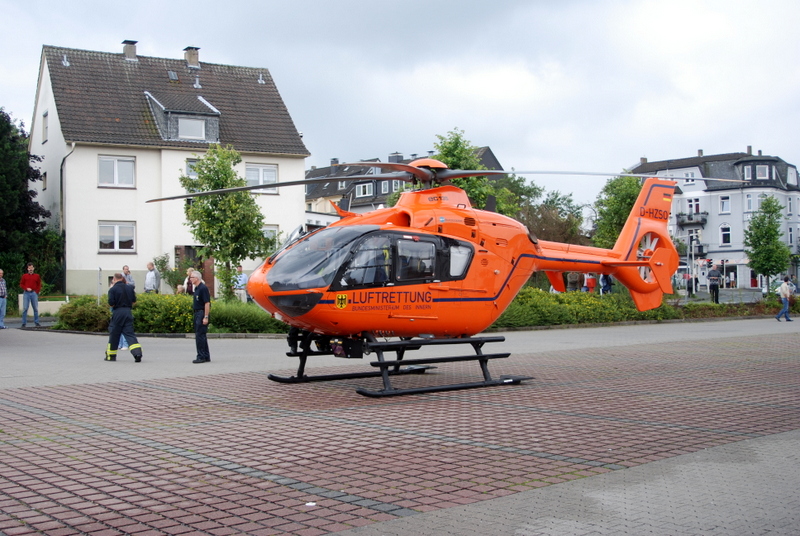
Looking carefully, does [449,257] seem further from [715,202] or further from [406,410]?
[715,202]

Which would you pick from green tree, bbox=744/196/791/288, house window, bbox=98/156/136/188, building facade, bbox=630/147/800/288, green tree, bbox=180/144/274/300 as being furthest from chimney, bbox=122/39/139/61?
building facade, bbox=630/147/800/288

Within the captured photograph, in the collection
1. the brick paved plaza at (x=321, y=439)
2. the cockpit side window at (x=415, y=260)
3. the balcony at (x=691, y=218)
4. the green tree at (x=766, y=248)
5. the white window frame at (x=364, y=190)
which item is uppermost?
the white window frame at (x=364, y=190)

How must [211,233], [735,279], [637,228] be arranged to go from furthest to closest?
[735,279]
[211,233]
[637,228]

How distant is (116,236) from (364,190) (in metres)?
56.7

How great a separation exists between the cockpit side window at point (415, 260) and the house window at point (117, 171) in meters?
29.6

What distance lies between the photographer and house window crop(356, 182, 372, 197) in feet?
303

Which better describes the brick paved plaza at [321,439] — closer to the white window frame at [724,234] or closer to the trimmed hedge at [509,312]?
the trimmed hedge at [509,312]

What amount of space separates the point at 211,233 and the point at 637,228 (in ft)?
53.8

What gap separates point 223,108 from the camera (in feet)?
136

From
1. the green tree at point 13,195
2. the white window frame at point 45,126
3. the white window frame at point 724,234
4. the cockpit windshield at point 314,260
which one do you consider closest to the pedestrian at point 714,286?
the cockpit windshield at point 314,260

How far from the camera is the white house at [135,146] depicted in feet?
120

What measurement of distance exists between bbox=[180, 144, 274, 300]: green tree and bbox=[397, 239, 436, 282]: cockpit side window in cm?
1663

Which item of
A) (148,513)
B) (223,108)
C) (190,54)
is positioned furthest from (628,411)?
(190,54)

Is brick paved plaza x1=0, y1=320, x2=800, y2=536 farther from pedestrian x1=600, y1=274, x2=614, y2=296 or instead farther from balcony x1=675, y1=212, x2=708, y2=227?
balcony x1=675, y1=212, x2=708, y2=227
